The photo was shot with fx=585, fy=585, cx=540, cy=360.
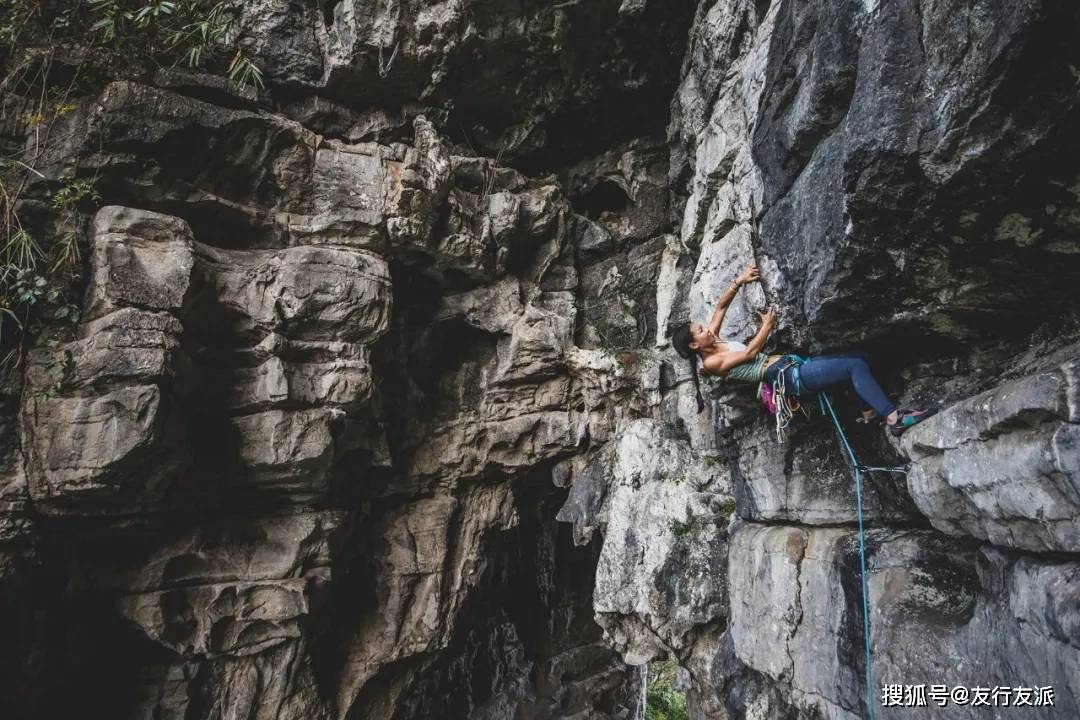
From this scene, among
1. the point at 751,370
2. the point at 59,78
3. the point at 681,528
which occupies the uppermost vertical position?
the point at 59,78

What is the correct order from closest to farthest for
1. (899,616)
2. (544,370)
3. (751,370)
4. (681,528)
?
(899,616)
(751,370)
(681,528)
(544,370)

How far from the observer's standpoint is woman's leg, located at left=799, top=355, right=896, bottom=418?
4.23m

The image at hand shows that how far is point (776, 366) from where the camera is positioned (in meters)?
4.89

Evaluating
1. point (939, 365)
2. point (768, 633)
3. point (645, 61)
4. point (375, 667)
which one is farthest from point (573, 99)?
point (375, 667)

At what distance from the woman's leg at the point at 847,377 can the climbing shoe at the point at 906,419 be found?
7 cm

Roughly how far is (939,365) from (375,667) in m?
8.94

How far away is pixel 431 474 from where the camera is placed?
10.2m

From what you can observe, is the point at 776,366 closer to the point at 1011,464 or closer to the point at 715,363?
the point at 715,363

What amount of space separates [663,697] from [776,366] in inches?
328

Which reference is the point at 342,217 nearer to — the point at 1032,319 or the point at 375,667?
the point at 375,667

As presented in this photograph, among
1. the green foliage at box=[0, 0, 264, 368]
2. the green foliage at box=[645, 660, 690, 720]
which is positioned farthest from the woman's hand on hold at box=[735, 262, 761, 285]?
the green foliage at box=[645, 660, 690, 720]

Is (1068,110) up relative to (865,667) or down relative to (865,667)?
up

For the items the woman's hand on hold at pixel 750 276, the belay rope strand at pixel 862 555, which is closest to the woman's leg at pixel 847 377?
Result: the belay rope strand at pixel 862 555

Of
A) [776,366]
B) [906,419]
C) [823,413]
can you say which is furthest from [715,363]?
[906,419]
